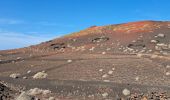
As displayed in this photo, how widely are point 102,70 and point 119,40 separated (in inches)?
823

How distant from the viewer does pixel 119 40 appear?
55281 mm

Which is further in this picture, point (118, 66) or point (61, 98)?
point (118, 66)

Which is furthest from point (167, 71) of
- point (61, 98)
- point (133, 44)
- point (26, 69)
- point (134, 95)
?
point (133, 44)

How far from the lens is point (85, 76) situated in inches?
1305

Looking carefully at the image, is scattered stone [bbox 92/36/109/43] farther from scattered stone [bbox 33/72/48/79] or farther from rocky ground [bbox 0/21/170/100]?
scattered stone [bbox 33/72/48/79]

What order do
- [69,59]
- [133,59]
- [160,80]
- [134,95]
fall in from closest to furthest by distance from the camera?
[134,95], [160,80], [133,59], [69,59]

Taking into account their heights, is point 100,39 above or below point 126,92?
above

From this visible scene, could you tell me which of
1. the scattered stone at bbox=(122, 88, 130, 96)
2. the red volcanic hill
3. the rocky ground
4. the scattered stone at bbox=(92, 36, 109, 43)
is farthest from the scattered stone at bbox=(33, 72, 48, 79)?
the scattered stone at bbox=(92, 36, 109, 43)

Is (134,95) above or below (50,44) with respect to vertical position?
below

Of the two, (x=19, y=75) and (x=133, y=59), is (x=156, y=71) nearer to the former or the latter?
(x=133, y=59)

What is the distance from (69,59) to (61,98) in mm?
19922

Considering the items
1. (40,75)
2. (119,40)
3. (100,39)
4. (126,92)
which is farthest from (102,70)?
(100,39)

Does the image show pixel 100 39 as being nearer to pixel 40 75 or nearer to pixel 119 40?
pixel 119 40

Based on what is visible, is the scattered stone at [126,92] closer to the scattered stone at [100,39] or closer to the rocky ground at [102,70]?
the rocky ground at [102,70]
